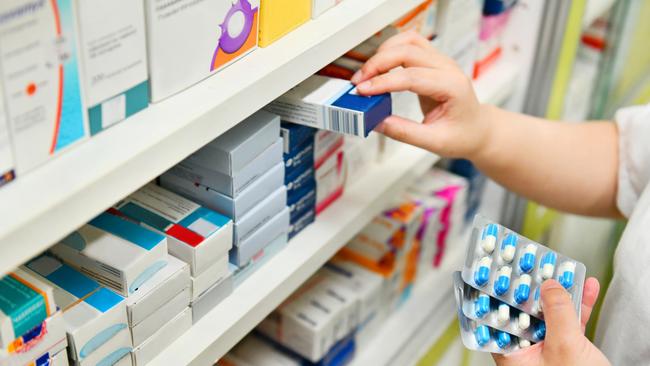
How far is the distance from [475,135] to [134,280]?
0.51 metres

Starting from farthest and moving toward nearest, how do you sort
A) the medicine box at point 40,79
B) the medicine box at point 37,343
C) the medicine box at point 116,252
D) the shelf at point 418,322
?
the shelf at point 418,322 → the medicine box at point 116,252 → the medicine box at point 37,343 → the medicine box at point 40,79

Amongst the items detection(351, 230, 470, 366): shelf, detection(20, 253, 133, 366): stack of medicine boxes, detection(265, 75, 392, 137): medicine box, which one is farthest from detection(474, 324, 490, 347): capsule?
detection(351, 230, 470, 366): shelf

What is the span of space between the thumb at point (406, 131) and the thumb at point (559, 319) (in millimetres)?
275

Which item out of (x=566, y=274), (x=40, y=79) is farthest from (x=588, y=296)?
(x=40, y=79)

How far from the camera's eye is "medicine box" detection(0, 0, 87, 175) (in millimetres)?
527

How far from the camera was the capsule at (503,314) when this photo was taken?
0.78 meters

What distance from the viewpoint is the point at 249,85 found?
0.72 m

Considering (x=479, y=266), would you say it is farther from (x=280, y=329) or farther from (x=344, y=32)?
(x=280, y=329)

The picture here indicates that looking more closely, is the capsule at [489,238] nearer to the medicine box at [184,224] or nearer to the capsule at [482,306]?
the capsule at [482,306]

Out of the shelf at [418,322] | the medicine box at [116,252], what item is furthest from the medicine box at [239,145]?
the shelf at [418,322]

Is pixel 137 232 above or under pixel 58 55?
under

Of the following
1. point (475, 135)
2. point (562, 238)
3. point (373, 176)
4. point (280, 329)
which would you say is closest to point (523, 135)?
point (475, 135)

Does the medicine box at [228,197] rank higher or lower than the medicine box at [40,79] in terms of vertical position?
lower

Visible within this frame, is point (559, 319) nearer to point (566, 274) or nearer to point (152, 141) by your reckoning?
point (566, 274)
